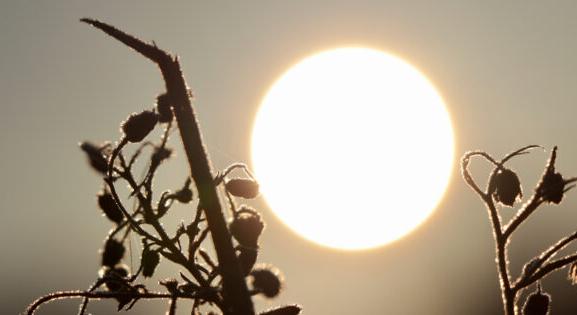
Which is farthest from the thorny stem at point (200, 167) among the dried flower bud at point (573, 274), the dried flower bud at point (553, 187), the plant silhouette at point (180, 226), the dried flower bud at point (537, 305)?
the dried flower bud at point (573, 274)

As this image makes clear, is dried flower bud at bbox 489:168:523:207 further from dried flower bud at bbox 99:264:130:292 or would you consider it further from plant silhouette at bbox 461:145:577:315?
dried flower bud at bbox 99:264:130:292

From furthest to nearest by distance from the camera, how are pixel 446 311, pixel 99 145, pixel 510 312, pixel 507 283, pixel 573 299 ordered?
pixel 446 311, pixel 573 299, pixel 99 145, pixel 507 283, pixel 510 312

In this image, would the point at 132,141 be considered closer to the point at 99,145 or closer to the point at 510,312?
the point at 99,145

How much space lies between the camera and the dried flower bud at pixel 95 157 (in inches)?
130

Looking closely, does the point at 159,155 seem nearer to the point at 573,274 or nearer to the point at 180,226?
the point at 180,226

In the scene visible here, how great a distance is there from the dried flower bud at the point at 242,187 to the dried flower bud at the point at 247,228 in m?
0.37

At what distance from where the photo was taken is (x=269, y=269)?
3.07 metres

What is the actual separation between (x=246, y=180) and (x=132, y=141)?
21.0 inches

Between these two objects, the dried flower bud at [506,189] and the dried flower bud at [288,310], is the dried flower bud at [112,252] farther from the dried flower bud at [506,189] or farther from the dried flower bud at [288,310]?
the dried flower bud at [506,189]

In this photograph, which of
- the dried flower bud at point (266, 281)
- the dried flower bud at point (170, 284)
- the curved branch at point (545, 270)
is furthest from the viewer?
the dried flower bud at point (170, 284)

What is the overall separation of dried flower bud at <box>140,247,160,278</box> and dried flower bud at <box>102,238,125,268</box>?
123mm

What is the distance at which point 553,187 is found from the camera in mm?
3479

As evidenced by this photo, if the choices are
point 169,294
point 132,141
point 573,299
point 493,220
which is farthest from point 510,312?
point 573,299

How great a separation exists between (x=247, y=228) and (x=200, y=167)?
79cm
